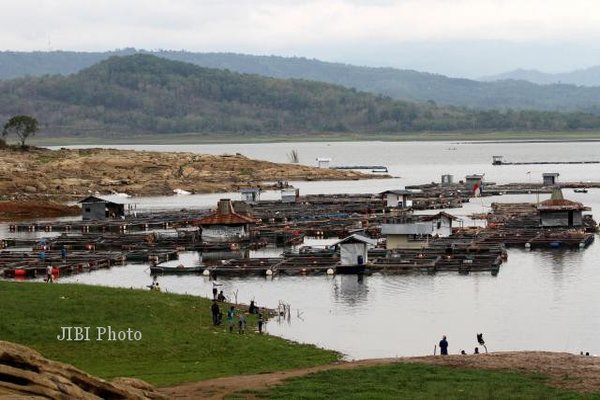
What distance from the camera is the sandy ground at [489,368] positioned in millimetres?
28609

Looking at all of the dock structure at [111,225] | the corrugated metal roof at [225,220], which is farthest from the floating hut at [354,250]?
the dock structure at [111,225]

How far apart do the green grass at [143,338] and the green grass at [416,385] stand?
13.3 feet

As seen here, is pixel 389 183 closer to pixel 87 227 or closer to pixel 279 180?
pixel 279 180

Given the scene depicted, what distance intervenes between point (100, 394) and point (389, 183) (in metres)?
147

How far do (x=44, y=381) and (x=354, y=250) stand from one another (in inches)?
1927

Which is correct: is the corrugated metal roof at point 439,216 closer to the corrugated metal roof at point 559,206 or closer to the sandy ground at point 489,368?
the corrugated metal roof at point 559,206

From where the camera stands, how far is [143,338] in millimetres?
39250

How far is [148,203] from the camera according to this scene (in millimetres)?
134125

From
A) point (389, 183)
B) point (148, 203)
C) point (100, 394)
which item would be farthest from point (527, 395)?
point (389, 183)

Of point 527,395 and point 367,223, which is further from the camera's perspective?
point 367,223

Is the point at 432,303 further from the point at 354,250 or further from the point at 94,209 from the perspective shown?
the point at 94,209

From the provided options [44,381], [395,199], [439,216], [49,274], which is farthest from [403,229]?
[44,381]

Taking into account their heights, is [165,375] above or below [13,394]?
below

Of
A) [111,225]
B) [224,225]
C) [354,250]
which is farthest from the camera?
[111,225]
